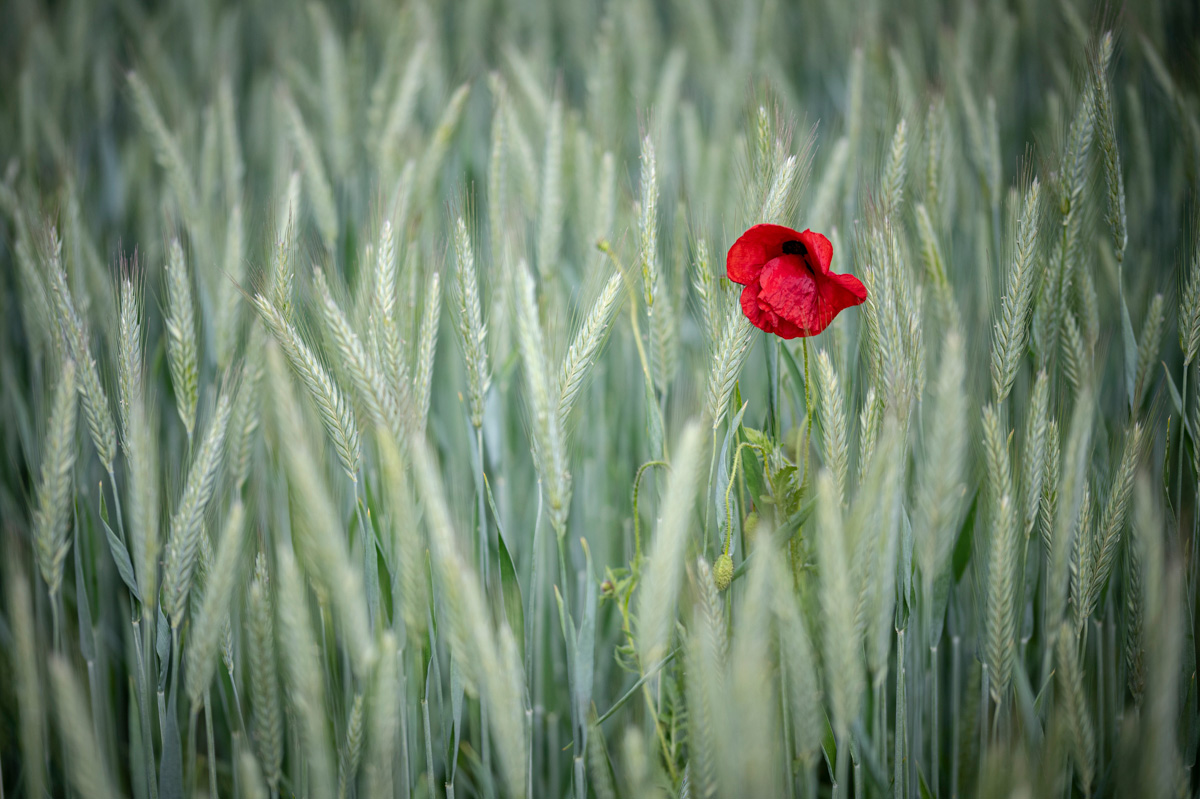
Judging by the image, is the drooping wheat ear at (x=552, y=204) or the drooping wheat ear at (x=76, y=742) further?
the drooping wheat ear at (x=552, y=204)

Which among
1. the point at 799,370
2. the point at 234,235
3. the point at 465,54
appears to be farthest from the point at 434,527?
the point at 465,54

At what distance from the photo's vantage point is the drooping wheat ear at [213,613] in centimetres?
58

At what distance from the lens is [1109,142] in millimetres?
767

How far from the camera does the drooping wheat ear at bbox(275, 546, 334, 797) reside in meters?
0.50

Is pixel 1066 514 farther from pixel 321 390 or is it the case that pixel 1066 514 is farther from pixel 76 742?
pixel 76 742

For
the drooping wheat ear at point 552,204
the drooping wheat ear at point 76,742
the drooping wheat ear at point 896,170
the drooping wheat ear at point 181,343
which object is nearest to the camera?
the drooping wheat ear at point 76,742

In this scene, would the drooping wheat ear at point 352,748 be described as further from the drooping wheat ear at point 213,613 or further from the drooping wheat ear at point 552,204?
the drooping wheat ear at point 552,204

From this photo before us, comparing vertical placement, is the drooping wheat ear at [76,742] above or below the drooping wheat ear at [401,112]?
below

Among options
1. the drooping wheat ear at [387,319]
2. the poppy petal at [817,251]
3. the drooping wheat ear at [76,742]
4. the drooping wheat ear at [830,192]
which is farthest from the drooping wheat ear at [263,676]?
the drooping wheat ear at [830,192]

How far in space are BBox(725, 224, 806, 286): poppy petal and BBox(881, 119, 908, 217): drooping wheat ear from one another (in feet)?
0.99

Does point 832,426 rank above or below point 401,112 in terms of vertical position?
below

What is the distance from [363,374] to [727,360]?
0.34 meters

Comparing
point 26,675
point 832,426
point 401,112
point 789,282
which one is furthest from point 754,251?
point 401,112

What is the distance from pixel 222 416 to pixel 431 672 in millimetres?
334
